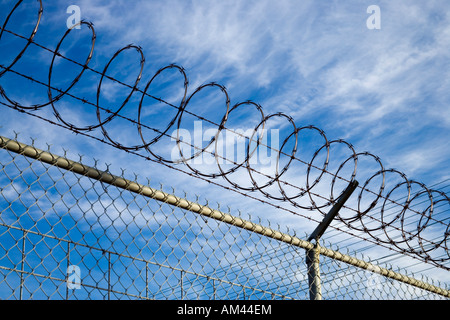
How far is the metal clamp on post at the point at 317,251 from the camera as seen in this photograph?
6.19 meters

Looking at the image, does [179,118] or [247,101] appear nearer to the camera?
[179,118]

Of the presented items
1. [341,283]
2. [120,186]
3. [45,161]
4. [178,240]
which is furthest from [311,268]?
[45,161]

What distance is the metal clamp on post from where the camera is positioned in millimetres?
6188

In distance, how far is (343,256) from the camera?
22.1 feet

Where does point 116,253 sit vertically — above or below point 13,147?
below

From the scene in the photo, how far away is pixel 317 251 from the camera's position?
21.0 feet

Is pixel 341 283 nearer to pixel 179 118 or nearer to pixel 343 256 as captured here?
pixel 343 256

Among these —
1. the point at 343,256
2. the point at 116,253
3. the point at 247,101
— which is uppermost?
the point at 247,101

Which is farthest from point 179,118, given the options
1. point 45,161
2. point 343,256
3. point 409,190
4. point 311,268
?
point 409,190
